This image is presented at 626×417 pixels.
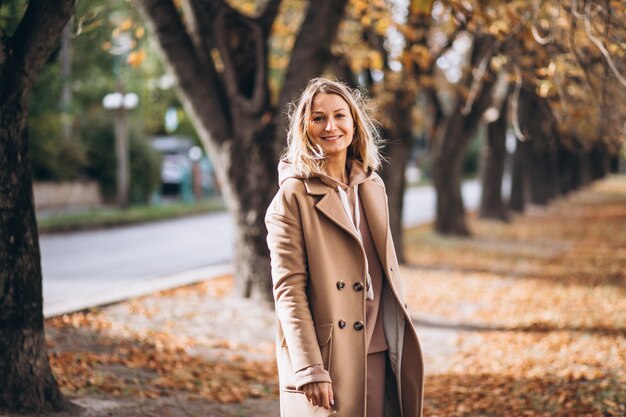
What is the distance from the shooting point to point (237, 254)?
932 cm

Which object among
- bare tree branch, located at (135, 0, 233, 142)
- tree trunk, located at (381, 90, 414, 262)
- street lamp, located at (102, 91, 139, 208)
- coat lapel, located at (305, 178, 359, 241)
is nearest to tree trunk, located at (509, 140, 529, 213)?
street lamp, located at (102, 91, 139, 208)

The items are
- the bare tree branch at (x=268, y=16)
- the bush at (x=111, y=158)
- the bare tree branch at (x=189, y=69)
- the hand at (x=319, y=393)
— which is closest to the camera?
the hand at (x=319, y=393)

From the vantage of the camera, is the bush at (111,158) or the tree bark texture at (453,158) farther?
the bush at (111,158)

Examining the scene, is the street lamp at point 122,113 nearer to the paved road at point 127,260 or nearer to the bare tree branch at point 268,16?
the paved road at point 127,260

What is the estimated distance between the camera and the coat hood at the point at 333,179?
123 inches

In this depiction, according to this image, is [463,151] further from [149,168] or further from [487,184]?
[149,168]

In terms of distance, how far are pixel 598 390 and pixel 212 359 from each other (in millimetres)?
3532

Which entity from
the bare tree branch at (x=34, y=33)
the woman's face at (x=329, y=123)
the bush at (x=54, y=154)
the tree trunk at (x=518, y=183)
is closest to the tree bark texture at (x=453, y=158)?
the tree trunk at (x=518, y=183)

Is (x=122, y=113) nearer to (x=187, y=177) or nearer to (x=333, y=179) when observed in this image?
(x=187, y=177)

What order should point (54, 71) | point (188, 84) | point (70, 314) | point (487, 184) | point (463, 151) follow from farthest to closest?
1. point (487, 184)
2. point (463, 151)
3. point (54, 71)
4. point (188, 84)
5. point (70, 314)

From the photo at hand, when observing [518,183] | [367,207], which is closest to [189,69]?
[367,207]

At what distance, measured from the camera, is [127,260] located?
14.3m

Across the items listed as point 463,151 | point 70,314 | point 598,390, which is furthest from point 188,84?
point 463,151

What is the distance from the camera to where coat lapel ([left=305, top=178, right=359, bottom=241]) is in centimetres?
303
